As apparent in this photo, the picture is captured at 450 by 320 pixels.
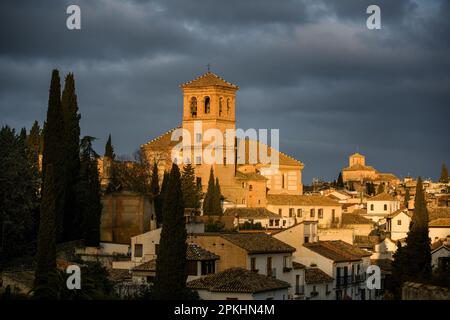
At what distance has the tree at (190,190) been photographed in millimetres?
71188

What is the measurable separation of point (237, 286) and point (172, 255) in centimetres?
304

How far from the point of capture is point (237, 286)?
35344 millimetres

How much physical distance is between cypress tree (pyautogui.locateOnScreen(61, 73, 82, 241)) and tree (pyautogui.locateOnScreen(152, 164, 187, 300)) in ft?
42.0

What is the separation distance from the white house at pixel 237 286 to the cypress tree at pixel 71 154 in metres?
11.8

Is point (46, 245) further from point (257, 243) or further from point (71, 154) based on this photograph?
point (71, 154)

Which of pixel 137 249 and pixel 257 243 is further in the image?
pixel 137 249

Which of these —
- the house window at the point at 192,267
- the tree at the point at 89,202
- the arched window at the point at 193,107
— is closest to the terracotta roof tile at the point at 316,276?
the house window at the point at 192,267

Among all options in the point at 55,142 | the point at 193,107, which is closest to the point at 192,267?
the point at 55,142

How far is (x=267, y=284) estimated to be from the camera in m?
36.8

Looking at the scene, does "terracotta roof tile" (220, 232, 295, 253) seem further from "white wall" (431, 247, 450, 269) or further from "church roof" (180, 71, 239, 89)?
"church roof" (180, 71, 239, 89)


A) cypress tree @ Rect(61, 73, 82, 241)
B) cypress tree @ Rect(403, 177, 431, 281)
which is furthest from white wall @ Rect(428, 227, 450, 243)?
cypress tree @ Rect(61, 73, 82, 241)
